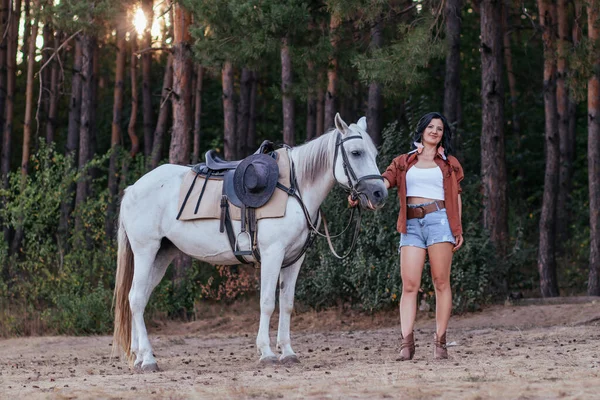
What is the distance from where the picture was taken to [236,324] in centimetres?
1505

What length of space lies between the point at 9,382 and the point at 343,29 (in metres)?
9.22

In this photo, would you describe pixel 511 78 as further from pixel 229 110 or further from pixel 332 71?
pixel 332 71

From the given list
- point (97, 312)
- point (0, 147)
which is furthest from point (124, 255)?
point (0, 147)

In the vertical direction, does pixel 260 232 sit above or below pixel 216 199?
below

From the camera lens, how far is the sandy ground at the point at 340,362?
21.7 feet

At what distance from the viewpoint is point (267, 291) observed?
28.8 feet

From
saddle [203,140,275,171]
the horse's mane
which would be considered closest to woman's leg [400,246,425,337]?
the horse's mane

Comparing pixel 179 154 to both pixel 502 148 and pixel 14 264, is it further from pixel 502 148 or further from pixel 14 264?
pixel 502 148

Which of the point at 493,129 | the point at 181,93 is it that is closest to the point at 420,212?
the point at 493,129

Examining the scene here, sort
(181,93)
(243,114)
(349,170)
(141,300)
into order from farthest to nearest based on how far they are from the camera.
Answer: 1. (243,114)
2. (181,93)
3. (141,300)
4. (349,170)

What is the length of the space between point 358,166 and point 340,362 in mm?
1927

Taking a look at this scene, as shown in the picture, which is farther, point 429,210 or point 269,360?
point 269,360

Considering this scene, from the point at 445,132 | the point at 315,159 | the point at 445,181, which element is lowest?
the point at 445,181

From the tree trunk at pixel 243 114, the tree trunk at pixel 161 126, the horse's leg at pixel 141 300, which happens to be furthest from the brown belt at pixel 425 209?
the tree trunk at pixel 243 114
